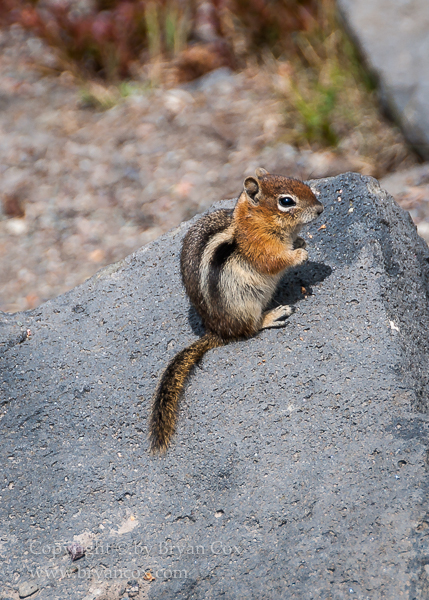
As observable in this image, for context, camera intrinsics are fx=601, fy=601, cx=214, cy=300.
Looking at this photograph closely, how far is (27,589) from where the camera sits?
2.95 meters

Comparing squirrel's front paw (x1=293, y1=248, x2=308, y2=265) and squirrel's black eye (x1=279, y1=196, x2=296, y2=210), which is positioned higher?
squirrel's black eye (x1=279, y1=196, x2=296, y2=210)

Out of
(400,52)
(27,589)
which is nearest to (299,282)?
(27,589)

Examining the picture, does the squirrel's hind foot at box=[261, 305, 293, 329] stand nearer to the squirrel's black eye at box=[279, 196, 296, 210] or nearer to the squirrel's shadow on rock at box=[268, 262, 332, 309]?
the squirrel's shadow on rock at box=[268, 262, 332, 309]

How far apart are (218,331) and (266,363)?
0.36 m

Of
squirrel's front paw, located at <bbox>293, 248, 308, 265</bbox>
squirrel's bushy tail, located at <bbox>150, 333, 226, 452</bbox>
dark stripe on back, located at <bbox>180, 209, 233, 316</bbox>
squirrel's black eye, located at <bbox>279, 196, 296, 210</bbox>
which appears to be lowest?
squirrel's bushy tail, located at <bbox>150, 333, 226, 452</bbox>

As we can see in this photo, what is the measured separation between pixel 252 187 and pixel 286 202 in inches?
8.9

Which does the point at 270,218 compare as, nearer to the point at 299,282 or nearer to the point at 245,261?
the point at 245,261

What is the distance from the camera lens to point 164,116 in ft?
25.1

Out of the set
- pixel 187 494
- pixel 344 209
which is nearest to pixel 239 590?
pixel 187 494

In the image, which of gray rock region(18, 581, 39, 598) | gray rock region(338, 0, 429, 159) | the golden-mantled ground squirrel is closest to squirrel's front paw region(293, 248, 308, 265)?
the golden-mantled ground squirrel

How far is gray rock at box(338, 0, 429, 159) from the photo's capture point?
611 centimetres

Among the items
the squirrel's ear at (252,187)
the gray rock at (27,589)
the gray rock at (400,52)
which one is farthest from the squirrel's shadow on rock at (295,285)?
the gray rock at (400,52)

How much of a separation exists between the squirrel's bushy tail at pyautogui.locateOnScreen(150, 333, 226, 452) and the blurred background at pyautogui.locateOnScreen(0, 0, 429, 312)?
302cm

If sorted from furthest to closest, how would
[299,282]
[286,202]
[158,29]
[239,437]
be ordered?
[158,29] < [299,282] < [286,202] < [239,437]
